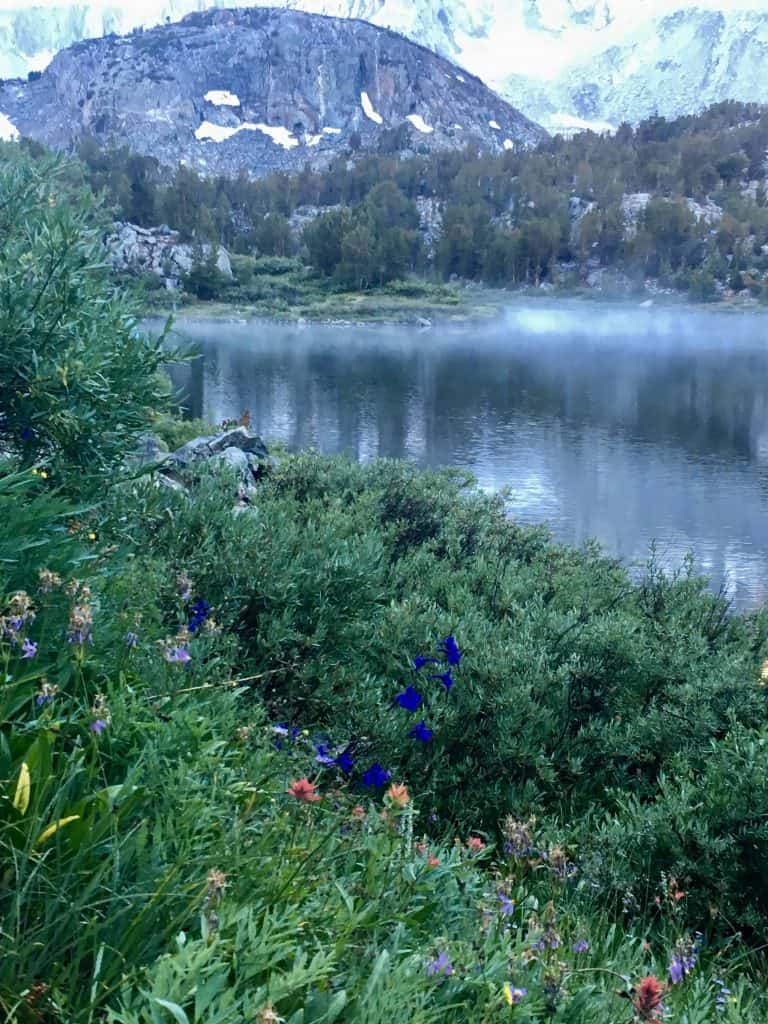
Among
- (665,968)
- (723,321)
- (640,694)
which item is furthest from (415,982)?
(723,321)

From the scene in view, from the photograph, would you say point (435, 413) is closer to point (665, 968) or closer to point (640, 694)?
point (640, 694)

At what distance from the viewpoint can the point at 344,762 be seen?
419 centimetres

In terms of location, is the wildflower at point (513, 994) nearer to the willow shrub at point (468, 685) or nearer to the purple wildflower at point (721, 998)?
the purple wildflower at point (721, 998)

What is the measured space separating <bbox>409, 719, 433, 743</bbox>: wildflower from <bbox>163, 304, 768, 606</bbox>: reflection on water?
10.1ft

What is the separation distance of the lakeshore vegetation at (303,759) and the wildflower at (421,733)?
0.04 m

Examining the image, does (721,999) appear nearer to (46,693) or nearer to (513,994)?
(513,994)

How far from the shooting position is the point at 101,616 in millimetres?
3467

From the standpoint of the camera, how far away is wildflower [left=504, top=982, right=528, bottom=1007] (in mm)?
2164

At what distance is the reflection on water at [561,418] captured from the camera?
68.1ft

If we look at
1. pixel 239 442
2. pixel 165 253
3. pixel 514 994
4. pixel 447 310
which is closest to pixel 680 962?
pixel 514 994

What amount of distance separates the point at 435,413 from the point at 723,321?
6074 cm

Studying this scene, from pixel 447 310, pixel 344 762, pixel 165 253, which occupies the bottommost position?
pixel 344 762

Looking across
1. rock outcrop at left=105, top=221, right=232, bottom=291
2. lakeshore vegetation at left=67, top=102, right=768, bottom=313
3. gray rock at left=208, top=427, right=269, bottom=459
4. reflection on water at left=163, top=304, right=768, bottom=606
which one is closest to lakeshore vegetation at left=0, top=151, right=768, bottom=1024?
reflection on water at left=163, top=304, right=768, bottom=606

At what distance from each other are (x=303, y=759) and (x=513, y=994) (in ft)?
5.67
